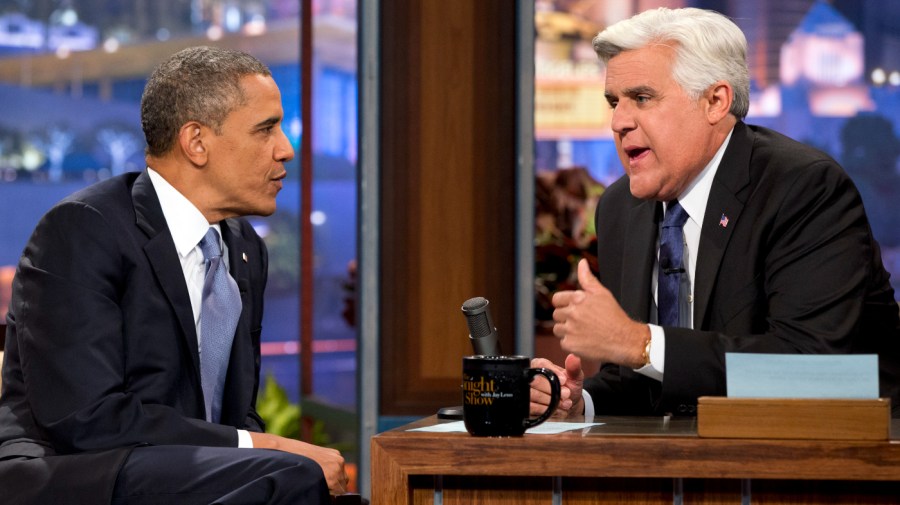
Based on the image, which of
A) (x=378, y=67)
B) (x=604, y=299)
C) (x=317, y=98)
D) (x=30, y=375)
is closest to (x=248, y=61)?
(x=30, y=375)

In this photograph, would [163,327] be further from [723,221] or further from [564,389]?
[723,221]

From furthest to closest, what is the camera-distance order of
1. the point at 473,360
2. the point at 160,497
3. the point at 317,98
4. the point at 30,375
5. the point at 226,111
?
A: the point at 317,98 < the point at 226,111 < the point at 30,375 < the point at 160,497 < the point at 473,360

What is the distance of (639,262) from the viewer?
2.18 meters

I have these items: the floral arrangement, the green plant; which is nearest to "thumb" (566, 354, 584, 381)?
the floral arrangement

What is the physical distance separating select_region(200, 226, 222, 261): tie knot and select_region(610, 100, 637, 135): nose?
787 millimetres

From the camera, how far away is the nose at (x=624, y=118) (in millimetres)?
2129

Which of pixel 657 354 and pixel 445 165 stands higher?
pixel 445 165

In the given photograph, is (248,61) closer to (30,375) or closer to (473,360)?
(30,375)

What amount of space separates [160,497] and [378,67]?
2.39 m

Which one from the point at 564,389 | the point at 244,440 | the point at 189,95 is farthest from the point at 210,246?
the point at 564,389

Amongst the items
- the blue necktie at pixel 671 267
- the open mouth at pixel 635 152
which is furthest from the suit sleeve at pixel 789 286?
the open mouth at pixel 635 152

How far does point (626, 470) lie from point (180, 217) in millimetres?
981

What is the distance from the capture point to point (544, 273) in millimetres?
3863

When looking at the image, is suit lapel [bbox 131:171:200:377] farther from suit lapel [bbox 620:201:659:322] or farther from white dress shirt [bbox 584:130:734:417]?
suit lapel [bbox 620:201:659:322]
